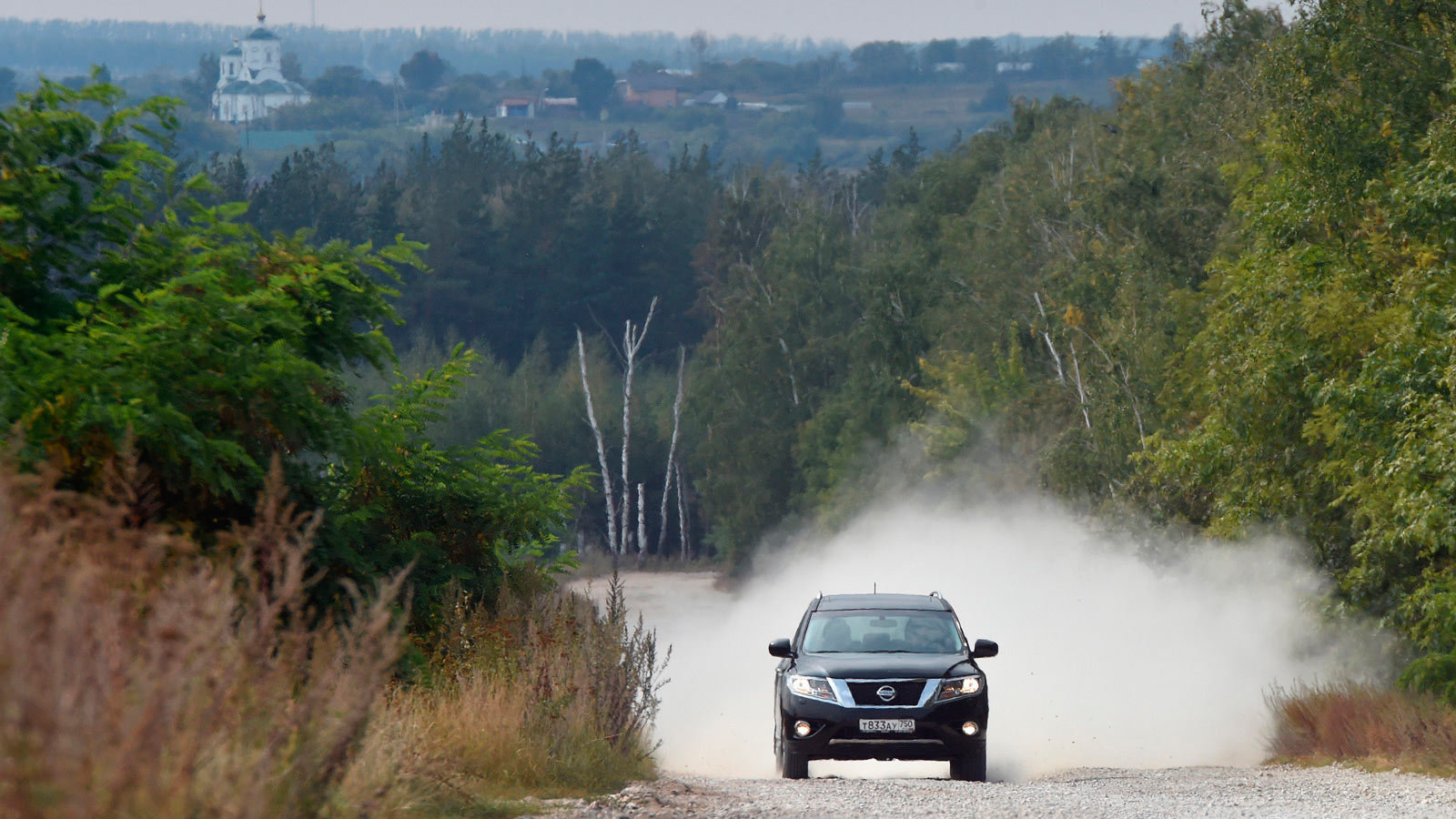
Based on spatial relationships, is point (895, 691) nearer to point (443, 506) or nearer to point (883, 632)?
point (883, 632)

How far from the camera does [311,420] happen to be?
10.3m

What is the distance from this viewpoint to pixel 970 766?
45.3 feet

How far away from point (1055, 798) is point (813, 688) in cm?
280

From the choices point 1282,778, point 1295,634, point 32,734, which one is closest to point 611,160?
point 1295,634

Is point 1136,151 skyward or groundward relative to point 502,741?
skyward

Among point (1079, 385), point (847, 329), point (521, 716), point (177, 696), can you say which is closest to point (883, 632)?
point (521, 716)

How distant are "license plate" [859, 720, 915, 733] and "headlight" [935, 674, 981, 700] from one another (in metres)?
0.36

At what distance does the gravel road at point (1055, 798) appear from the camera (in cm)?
962

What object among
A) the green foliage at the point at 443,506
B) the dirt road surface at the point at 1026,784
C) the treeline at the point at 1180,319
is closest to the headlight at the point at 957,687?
the dirt road surface at the point at 1026,784

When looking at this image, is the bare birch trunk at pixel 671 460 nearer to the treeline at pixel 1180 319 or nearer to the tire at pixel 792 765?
the treeline at pixel 1180 319

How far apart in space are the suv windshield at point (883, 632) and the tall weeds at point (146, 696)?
27.8 feet

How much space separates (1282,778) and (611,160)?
114 m

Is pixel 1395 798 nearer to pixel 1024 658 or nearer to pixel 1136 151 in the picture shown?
pixel 1024 658

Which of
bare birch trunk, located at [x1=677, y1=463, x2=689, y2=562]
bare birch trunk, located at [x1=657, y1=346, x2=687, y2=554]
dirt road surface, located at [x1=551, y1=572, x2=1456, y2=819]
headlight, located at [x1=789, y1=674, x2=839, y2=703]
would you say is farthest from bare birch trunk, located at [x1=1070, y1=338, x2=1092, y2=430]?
bare birch trunk, located at [x1=677, y1=463, x2=689, y2=562]
